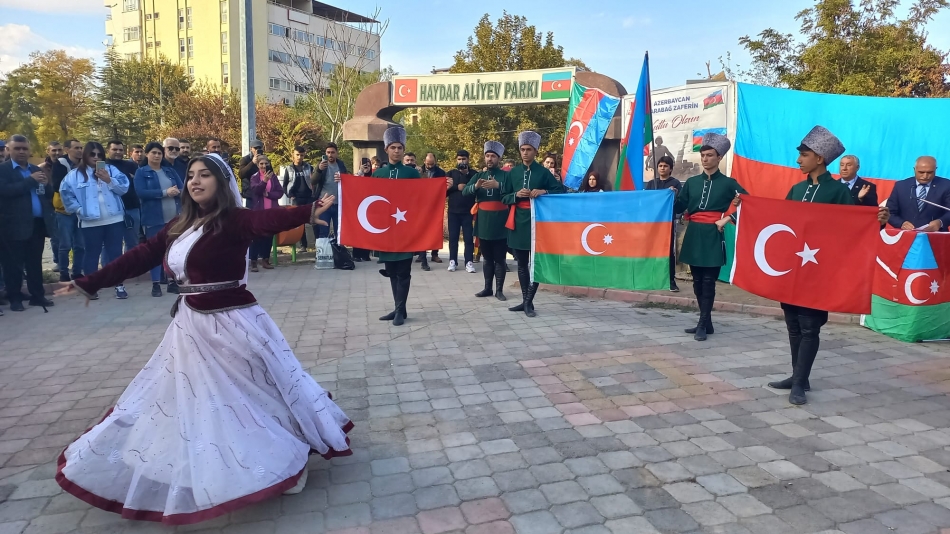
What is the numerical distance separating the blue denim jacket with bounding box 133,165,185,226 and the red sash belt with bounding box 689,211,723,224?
22.2 ft

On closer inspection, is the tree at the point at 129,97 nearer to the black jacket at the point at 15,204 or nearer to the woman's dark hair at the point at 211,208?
the black jacket at the point at 15,204

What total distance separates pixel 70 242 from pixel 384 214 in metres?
5.23

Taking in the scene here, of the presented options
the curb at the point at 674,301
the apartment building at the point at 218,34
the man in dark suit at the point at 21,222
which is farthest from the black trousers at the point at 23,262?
the apartment building at the point at 218,34

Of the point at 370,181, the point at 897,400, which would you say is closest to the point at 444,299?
the point at 370,181

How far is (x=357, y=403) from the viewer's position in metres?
4.55

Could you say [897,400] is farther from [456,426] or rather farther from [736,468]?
[456,426]

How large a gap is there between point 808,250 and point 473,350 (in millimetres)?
2957

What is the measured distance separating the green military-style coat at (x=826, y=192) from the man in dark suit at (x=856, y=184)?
2.73 meters

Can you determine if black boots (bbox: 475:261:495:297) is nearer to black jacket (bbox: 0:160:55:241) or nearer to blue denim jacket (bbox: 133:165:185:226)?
blue denim jacket (bbox: 133:165:185:226)

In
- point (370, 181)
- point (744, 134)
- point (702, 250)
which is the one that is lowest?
point (702, 250)

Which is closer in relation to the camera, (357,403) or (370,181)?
(357,403)

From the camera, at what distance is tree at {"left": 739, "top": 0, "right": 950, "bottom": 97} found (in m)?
13.0

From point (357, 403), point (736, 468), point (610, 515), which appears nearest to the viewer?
point (610, 515)

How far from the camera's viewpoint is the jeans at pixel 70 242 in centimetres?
845
